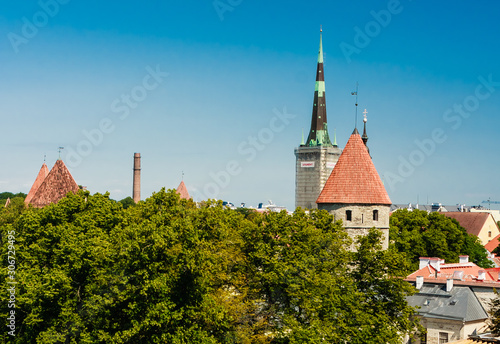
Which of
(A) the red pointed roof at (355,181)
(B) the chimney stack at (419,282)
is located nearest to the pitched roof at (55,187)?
(A) the red pointed roof at (355,181)

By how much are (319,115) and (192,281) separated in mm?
89115

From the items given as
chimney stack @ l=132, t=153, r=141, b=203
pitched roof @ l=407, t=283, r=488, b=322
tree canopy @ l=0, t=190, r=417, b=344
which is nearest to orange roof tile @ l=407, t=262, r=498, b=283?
pitched roof @ l=407, t=283, r=488, b=322

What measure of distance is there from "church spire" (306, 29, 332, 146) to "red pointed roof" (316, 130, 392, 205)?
233 ft

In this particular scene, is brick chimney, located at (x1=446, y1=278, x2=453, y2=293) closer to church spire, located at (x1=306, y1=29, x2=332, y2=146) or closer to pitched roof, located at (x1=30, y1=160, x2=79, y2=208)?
pitched roof, located at (x1=30, y1=160, x2=79, y2=208)

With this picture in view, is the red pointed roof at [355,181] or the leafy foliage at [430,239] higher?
the red pointed roof at [355,181]

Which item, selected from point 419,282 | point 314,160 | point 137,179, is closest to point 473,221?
point 314,160

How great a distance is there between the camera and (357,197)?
34.1 meters

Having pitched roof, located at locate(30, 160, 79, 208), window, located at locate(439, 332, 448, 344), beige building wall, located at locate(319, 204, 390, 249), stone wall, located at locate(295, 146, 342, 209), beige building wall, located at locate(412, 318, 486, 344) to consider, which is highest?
stone wall, located at locate(295, 146, 342, 209)

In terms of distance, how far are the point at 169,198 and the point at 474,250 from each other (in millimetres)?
40444

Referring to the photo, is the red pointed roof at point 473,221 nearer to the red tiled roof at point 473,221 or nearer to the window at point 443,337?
the red tiled roof at point 473,221

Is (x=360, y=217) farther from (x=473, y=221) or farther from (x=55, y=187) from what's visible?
(x=473, y=221)

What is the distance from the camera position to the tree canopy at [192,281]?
22.0 m

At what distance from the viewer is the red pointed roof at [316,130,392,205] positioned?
112 feet

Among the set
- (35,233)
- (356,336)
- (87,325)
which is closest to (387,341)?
(356,336)
